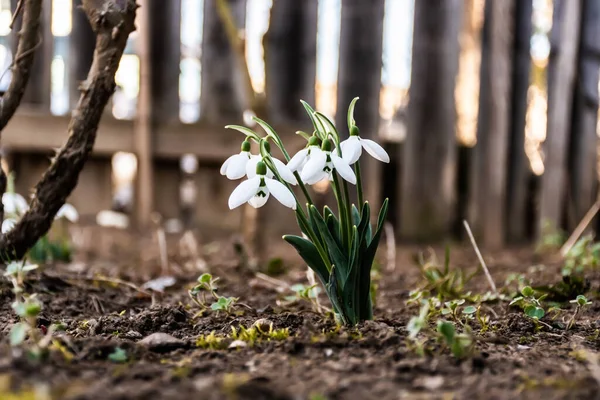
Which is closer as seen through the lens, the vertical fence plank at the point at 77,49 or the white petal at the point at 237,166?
the white petal at the point at 237,166

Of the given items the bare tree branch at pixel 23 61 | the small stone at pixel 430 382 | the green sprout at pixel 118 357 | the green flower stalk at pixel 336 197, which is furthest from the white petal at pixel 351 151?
the bare tree branch at pixel 23 61

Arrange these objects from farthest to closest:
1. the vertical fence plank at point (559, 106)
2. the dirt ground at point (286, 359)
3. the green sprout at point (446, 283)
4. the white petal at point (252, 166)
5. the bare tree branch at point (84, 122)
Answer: the vertical fence plank at point (559, 106) < the green sprout at point (446, 283) < the bare tree branch at point (84, 122) < the white petal at point (252, 166) < the dirt ground at point (286, 359)

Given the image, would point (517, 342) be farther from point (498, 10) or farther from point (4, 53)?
point (4, 53)

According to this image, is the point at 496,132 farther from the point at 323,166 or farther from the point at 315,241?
the point at 323,166

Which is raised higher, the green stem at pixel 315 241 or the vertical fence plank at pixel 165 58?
the vertical fence plank at pixel 165 58

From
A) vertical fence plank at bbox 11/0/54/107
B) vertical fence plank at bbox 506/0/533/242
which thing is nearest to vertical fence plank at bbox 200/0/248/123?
vertical fence plank at bbox 11/0/54/107

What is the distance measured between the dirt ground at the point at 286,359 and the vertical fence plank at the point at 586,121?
2322mm

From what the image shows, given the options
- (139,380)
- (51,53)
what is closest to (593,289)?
(139,380)

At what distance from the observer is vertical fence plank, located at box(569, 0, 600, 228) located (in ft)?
14.0

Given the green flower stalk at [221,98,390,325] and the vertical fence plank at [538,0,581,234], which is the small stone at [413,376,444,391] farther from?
the vertical fence plank at [538,0,581,234]

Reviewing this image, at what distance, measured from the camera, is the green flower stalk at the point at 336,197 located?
159 cm

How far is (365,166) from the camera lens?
4.72 metres

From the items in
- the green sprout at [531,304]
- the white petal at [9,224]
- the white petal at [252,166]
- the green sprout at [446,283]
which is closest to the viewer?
the white petal at [252,166]

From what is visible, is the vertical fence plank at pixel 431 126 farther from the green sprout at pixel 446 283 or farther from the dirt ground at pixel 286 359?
the dirt ground at pixel 286 359
